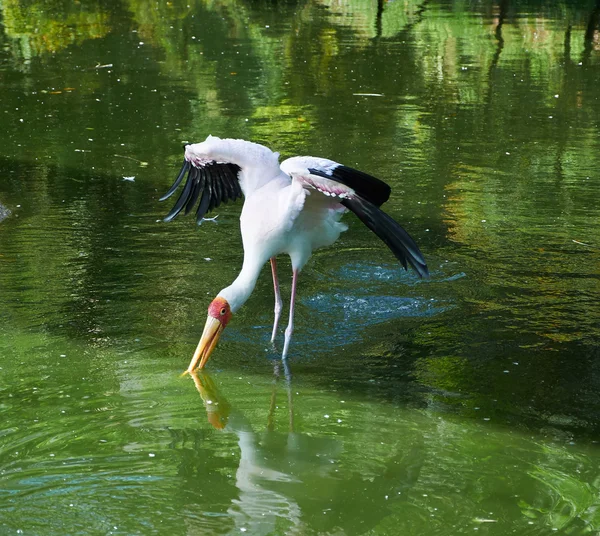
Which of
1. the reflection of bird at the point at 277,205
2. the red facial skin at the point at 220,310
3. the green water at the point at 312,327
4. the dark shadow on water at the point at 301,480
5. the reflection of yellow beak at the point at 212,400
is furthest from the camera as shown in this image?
the red facial skin at the point at 220,310

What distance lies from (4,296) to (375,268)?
7.56 feet

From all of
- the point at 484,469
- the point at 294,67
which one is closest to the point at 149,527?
the point at 484,469

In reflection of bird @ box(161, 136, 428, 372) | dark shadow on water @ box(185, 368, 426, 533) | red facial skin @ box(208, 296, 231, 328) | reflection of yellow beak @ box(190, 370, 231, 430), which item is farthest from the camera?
red facial skin @ box(208, 296, 231, 328)

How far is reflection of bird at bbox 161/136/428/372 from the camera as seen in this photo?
16.1 ft

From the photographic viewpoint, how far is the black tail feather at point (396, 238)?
A: 476 cm

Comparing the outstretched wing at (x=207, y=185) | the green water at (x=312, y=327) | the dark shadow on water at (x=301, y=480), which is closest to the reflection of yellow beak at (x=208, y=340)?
the green water at (x=312, y=327)

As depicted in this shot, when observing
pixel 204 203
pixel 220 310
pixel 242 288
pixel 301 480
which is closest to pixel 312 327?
pixel 242 288

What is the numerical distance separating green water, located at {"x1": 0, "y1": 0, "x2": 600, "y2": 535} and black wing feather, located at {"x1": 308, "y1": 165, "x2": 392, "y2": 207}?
0.89 metres

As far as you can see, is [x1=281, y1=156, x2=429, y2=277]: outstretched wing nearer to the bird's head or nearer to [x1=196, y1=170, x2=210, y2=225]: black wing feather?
the bird's head

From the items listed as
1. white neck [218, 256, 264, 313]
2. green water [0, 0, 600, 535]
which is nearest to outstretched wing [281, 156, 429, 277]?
white neck [218, 256, 264, 313]

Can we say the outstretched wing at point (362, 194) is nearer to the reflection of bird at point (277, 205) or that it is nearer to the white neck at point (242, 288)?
the reflection of bird at point (277, 205)

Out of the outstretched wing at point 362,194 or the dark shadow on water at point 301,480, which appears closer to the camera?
the dark shadow on water at point 301,480

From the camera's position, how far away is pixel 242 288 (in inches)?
201

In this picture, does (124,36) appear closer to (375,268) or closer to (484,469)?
(375,268)
